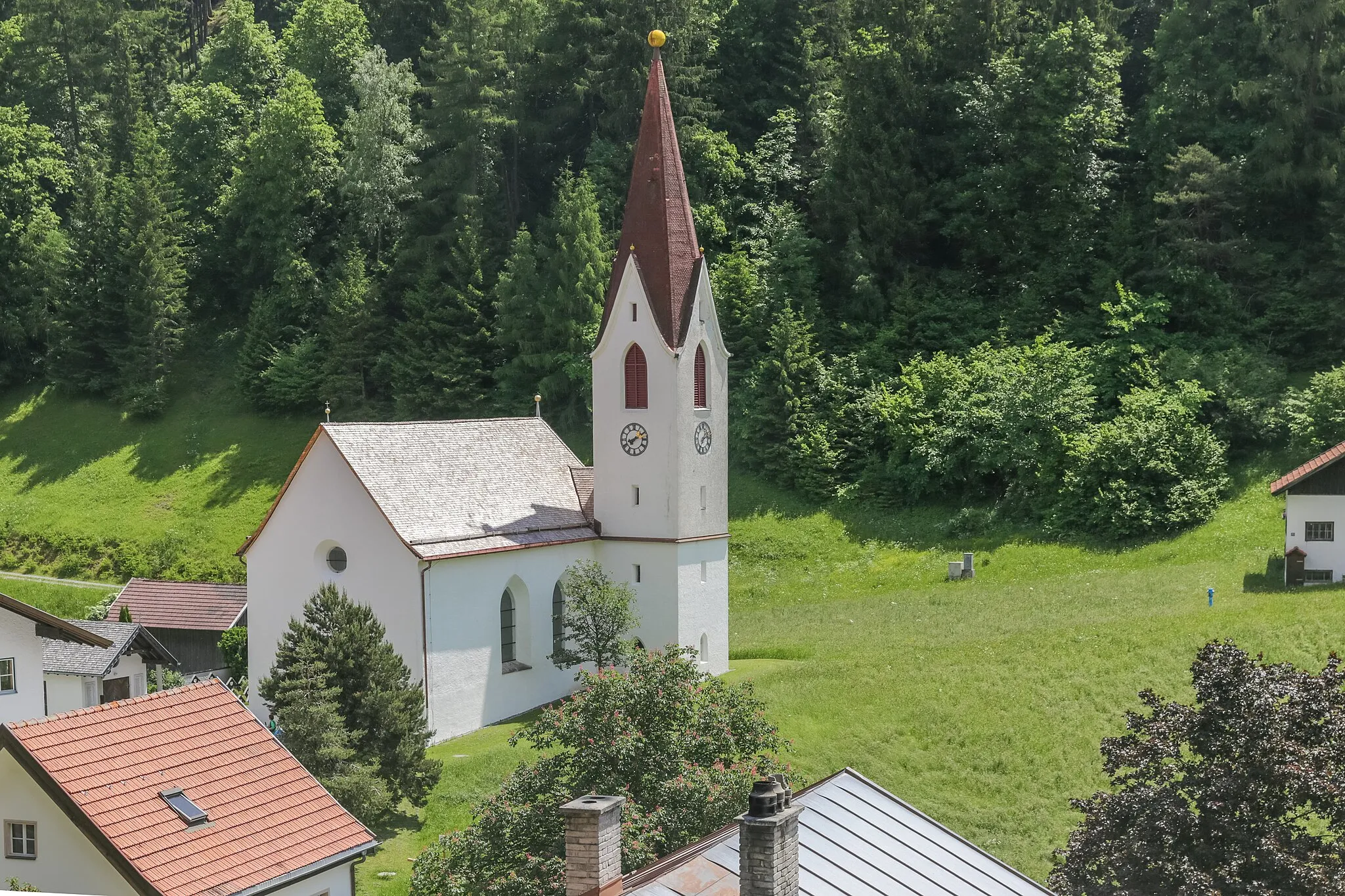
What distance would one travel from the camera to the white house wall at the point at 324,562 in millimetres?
31703

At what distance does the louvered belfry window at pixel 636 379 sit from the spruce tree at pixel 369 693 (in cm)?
1102

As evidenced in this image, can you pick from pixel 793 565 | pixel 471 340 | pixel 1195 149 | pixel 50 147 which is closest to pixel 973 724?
pixel 793 565

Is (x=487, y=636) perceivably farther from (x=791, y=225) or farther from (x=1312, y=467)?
(x=791, y=225)

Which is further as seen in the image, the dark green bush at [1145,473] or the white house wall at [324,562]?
the dark green bush at [1145,473]

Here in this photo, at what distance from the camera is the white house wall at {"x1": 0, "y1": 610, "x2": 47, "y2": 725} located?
2284cm

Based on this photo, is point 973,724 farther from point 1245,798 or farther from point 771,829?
point 771,829

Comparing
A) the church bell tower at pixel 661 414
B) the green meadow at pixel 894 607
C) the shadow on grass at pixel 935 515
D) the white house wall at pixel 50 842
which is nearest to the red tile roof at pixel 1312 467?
the green meadow at pixel 894 607

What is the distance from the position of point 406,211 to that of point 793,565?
29.2 metres

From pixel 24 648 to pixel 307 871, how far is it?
8217 mm

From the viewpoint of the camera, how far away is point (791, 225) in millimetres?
57344

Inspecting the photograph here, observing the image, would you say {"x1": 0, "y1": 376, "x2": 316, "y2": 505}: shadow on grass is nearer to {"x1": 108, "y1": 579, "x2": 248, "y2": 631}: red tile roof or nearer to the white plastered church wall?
{"x1": 108, "y1": 579, "x2": 248, "y2": 631}: red tile roof

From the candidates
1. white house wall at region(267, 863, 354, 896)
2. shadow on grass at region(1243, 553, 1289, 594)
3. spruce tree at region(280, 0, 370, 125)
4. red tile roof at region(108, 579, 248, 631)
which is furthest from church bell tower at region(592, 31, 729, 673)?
spruce tree at region(280, 0, 370, 125)

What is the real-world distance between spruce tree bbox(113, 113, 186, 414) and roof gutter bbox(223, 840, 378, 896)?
161 feet

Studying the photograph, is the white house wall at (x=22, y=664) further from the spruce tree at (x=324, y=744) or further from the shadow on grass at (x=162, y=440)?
the shadow on grass at (x=162, y=440)
